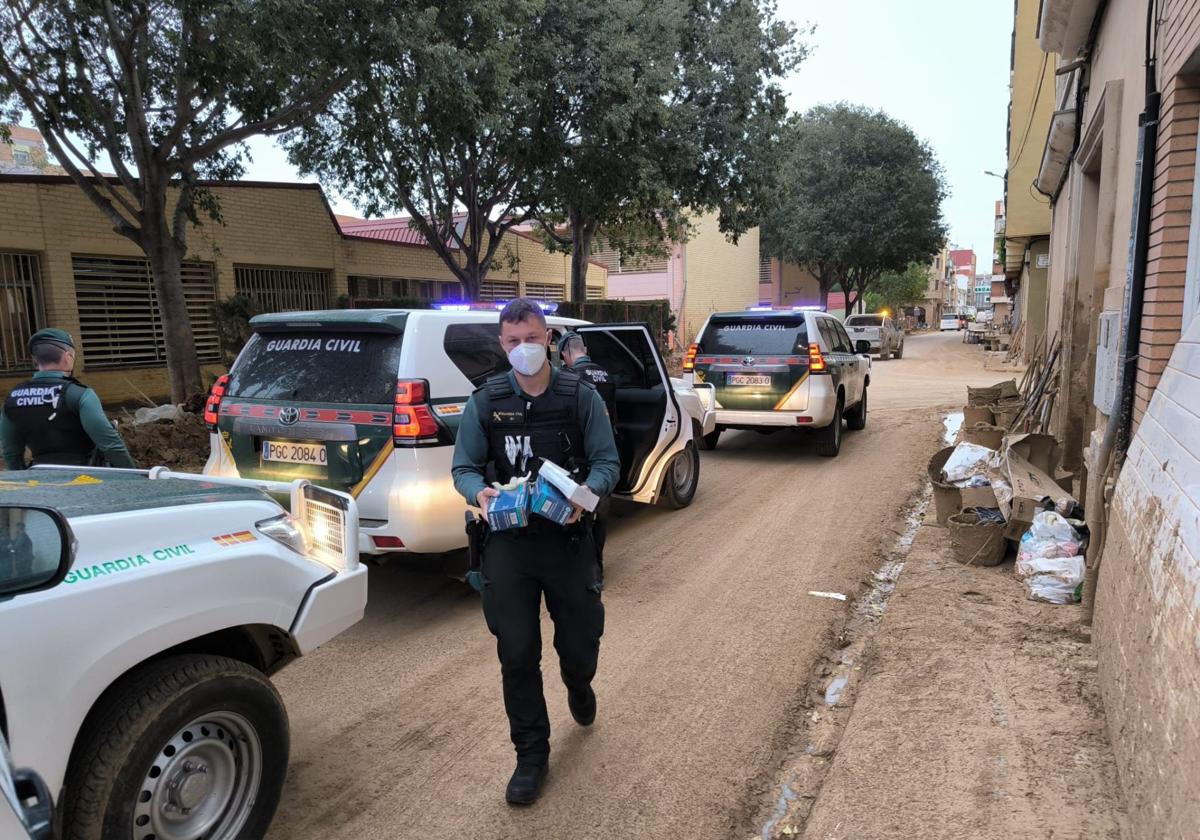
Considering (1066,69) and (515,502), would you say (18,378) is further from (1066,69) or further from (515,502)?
(1066,69)

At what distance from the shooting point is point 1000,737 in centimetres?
324

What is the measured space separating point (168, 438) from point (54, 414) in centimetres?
583

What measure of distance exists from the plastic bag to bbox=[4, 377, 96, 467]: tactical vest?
594 centimetres

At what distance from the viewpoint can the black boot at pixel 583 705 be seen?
3350 mm

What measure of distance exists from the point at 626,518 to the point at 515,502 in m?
4.53

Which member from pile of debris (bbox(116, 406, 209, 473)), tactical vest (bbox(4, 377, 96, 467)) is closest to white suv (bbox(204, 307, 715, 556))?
tactical vest (bbox(4, 377, 96, 467))

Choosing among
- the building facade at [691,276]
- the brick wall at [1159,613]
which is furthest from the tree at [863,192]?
the brick wall at [1159,613]

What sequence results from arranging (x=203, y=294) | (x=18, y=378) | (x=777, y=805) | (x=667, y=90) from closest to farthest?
(x=777, y=805) < (x=18, y=378) < (x=667, y=90) < (x=203, y=294)

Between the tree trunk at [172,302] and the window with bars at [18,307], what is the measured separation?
3.73m

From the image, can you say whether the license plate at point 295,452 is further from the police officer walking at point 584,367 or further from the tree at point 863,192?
the tree at point 863,192

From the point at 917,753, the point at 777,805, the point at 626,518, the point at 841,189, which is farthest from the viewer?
the point at 841,189

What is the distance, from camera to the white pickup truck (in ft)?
6.44

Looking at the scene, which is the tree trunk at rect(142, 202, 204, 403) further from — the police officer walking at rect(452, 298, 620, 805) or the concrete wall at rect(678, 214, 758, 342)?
the concrete wall at rect(678, 214, 758, 342)

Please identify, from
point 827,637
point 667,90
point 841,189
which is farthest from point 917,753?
point 841,189
